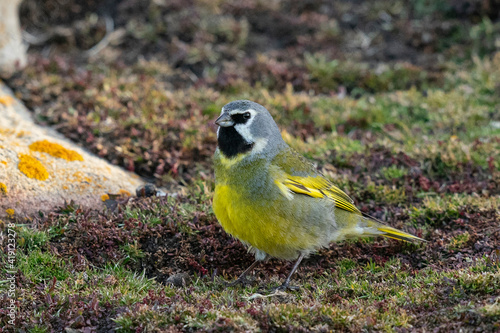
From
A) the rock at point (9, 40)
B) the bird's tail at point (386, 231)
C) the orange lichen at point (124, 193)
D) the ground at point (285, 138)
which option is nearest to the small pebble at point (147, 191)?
the orange lichen at point (124, 193)

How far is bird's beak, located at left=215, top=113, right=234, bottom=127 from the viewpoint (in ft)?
17.8

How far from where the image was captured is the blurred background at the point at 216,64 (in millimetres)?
8312

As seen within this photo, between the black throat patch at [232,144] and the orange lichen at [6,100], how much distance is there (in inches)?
187

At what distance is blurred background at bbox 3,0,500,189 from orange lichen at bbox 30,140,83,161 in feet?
2.48

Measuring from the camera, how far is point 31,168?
6.39 m

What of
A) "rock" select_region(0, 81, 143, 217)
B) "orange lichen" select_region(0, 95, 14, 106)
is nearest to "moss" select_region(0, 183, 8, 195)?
"rock" select_region(0, 81, 143, 217)

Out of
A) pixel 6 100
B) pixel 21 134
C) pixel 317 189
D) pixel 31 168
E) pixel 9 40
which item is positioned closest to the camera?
pixel 317 189

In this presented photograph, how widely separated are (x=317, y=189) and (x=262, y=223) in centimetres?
88

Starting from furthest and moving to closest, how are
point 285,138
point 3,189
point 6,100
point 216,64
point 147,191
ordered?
point 216,64, point 6,100, point 285,138, point 147,191, point 3,189

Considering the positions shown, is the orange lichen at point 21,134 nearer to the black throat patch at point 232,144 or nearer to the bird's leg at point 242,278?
the black throat patch at point 232,144

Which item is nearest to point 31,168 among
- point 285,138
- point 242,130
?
point 242,130

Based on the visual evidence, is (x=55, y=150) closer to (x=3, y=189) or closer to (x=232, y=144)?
(x=3, y=189)

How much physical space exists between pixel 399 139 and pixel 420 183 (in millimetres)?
1599

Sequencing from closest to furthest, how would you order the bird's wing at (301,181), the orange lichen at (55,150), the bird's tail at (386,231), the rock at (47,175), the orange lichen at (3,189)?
1. the bird's wing at (301,181)
2. the bird's tail at (386,231)
3. the orange lichen at (3,189)
4. the rock at (47,175)
5. the orange lichen at (55,150)
